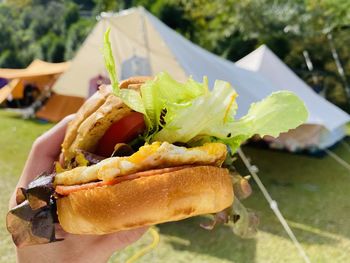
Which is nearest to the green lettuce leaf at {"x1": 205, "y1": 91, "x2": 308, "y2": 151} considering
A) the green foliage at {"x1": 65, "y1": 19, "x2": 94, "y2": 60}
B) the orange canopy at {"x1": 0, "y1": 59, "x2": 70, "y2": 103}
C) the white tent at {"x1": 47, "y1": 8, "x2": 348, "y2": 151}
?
the white tent at {"x1": 47, "y1": 8, "x2": 348, "y2": 151}

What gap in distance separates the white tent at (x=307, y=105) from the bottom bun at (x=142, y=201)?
17.5 feet

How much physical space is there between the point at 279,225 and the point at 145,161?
3.85 meters

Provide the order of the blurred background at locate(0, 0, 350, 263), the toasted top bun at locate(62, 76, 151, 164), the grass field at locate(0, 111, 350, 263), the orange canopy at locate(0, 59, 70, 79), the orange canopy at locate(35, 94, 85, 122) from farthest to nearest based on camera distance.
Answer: the orange canopy at locate(35, 94, 85, 122)
the orange canopy at locate(0, 59, 70, 79)
the blurred background at locate(0, 0, 350, 263)
the grass field at locate(0, 111, 350, 263)
the toasted top bun at locate(62, 76, 151, 164)

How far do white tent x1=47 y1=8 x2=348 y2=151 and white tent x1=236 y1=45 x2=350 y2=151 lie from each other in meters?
0.13

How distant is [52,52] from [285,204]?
15.6m

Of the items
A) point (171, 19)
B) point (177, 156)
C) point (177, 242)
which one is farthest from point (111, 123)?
point (171, 19)

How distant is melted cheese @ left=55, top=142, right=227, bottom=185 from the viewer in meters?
1.35

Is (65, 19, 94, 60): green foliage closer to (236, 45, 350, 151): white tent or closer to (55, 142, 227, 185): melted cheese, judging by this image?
(236, 45, 350, 151): white tent

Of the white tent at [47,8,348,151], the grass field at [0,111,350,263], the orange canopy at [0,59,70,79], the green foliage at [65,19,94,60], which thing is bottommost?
the green foliage at [65,19,94,60]

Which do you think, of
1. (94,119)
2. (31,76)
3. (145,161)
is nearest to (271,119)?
(145,161)

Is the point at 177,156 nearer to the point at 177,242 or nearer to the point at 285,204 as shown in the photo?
the point at 177,242

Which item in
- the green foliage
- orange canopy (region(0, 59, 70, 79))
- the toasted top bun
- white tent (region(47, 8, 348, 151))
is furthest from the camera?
the green foliage

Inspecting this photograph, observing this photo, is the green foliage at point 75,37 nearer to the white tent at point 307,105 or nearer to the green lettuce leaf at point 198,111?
the white tent at point 307,105

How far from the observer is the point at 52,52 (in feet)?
63.8
